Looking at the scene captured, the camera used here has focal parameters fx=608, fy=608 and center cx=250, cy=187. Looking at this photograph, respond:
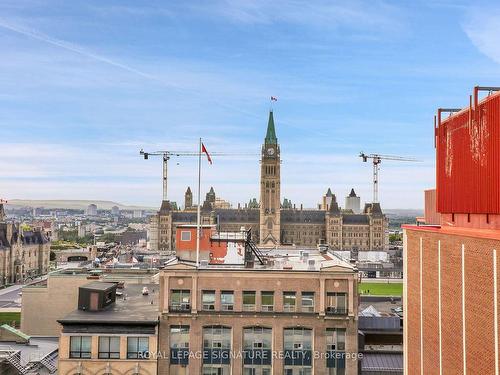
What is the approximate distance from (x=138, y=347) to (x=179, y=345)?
2.96 m

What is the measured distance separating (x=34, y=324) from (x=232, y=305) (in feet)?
101

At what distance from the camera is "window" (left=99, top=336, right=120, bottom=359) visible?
43938mm

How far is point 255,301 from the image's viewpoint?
45094 millimetres

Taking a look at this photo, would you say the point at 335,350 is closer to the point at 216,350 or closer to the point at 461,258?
the point at 216,350

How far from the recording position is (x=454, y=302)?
3209 cm

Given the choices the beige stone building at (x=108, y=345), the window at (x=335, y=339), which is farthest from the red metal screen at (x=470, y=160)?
the beige stone building at (x=108, y=345)

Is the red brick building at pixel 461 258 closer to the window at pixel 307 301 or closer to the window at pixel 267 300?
the window at pixel 307 301

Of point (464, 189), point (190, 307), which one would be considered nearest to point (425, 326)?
point (464, 189)

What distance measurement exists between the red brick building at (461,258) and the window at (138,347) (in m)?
18.9

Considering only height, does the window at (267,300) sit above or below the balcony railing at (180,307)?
above

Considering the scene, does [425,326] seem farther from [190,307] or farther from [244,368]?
[190,307]

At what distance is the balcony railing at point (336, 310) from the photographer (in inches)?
1753

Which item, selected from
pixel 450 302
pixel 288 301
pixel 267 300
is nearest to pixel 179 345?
pixel 267 300

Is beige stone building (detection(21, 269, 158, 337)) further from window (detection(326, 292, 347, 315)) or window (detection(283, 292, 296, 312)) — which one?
window (detection(326, 292, 347, 315))
